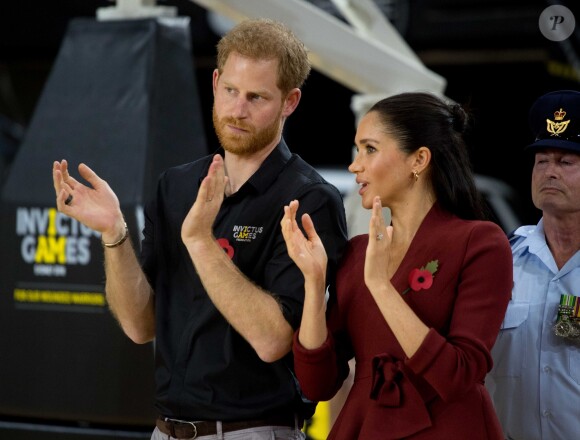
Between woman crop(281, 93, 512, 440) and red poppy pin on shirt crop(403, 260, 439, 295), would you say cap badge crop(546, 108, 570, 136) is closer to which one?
woman crop(281, 93, 512, 440)

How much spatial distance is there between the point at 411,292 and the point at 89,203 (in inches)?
33.0

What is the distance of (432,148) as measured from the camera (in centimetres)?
235

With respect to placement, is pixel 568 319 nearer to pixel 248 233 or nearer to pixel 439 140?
pixel 439 140

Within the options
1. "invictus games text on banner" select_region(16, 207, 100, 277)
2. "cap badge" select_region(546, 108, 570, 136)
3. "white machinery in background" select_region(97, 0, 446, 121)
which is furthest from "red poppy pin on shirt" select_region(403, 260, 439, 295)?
"white machinery in background" select_region(97, 0, 446, 121)

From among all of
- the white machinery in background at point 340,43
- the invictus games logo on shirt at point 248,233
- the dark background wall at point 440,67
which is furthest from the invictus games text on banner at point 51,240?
the dark background wall at point 440,67

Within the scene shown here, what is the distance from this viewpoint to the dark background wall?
25.8ft

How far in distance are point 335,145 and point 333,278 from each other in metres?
7.89

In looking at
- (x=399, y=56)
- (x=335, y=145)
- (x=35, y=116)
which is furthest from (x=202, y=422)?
(x=335, y=145)

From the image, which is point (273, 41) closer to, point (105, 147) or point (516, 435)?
point (516, 435)

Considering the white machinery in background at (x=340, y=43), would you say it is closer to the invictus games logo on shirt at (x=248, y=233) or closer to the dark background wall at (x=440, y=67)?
the invictus games logo on shirt at (x=248, y=233)

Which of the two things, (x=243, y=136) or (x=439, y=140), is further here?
(x=243, y=136)

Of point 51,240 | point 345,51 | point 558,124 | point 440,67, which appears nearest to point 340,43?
point 345,51

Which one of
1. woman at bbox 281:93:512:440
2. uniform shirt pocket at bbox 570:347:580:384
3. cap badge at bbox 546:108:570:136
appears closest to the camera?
woman at bbox 281:93:512:440

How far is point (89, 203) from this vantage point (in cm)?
252
